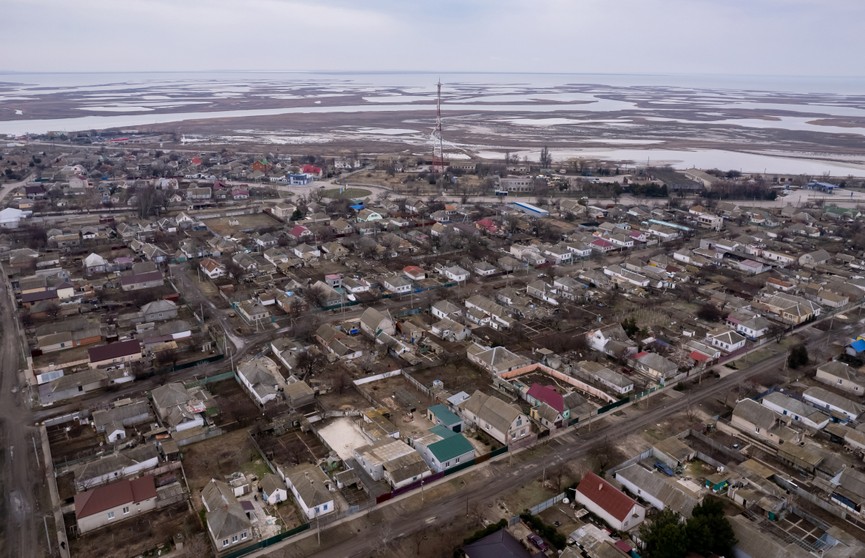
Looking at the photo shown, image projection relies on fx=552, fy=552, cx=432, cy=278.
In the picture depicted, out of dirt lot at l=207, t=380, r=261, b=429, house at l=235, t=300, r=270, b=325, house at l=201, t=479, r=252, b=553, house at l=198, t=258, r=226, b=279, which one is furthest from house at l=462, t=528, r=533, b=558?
house at l=198, t=258, r=226, b=279

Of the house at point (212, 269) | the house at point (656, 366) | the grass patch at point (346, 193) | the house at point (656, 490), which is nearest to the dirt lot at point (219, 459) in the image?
the house at point (656, 490)

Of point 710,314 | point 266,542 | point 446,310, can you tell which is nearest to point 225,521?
point 266,542

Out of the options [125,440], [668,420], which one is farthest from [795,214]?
[125,440]

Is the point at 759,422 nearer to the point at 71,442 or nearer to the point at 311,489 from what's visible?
the point at 311,489

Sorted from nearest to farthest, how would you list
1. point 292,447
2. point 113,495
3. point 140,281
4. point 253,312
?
1. point 113,495
2. point 292,447
3. point 253,312
4. point 140,281

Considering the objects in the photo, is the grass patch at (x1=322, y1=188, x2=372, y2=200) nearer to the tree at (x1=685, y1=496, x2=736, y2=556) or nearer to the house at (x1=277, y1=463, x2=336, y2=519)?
the house at (x1=277, y1=463, x2=336, y2=519)

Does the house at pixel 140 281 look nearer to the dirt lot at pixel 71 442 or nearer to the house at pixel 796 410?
the dirt lot at pixel 71 442

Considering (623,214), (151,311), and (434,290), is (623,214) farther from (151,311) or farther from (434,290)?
(151,311)
